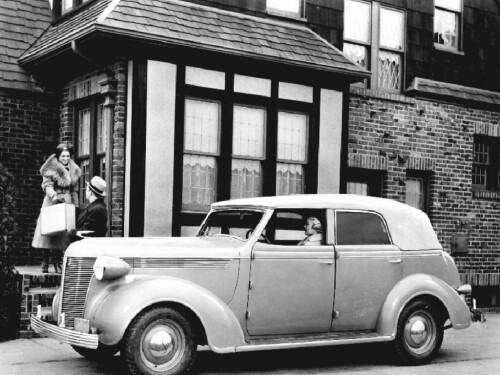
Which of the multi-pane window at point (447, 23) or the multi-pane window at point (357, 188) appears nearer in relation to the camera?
the multi-pane window at point (357, 188)

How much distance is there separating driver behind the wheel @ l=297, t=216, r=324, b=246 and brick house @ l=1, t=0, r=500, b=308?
10.9 feet

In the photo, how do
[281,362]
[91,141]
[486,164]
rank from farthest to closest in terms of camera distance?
[486,164] → [91,141] → [281,362]

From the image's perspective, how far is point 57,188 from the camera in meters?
10.7

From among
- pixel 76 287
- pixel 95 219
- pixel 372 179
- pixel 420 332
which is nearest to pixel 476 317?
pixel 420 332

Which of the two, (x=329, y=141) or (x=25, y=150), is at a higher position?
(x=329, y=141)

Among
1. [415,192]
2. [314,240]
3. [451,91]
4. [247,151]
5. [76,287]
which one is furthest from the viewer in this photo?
[451,91]

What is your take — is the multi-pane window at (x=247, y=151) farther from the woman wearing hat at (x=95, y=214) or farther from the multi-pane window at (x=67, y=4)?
the multi-pane window at (x=67, y=4)

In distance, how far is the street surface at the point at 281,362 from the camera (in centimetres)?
753

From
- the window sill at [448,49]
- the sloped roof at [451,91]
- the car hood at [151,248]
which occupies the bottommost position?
the car hood at [151,248]

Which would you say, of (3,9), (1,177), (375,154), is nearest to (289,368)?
(1,177)

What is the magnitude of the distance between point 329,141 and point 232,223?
15.7 feet

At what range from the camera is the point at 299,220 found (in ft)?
27.5

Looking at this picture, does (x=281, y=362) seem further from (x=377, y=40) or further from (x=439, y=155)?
(x=377, y=40)

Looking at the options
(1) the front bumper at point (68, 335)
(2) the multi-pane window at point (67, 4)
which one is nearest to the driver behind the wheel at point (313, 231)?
(1) the front bumper at point (68, 335)
